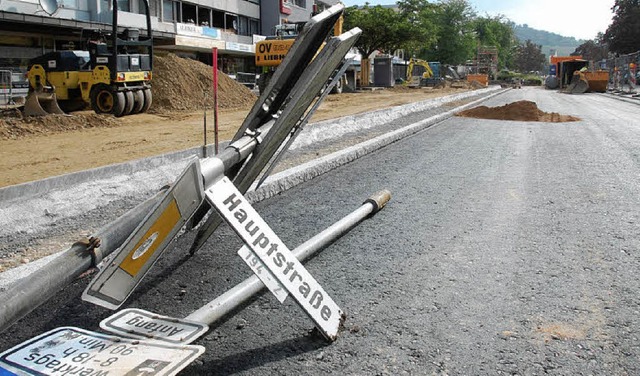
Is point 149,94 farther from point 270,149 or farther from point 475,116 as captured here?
point 270,149

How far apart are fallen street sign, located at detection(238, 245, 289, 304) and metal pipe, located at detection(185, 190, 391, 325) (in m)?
0.40

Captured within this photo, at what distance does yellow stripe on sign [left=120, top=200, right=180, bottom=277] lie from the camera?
2504 millimetres

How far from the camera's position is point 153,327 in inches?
107

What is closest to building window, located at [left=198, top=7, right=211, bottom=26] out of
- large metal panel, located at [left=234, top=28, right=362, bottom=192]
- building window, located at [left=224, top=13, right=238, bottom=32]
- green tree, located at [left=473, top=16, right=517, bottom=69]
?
building window, located at [left=224, top=13, right=238, bottom=32]

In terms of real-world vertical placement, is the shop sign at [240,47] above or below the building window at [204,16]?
below

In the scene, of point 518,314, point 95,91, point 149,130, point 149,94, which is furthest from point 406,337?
point 149,94

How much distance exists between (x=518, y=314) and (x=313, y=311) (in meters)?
1.28

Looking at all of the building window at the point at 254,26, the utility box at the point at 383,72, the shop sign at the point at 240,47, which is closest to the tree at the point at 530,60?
the utility box at the point at 383,72

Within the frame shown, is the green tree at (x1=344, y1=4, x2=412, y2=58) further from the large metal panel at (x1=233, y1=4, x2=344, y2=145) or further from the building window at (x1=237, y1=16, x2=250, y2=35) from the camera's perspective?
the large metal panel at (x1=233, y1=4, x2=344, y2=145)

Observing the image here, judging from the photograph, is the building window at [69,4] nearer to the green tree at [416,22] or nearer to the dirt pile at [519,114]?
the dirt pile at [519,114]

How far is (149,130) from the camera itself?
542 inches

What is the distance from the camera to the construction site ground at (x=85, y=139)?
29.0 feet

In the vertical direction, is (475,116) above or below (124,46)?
below

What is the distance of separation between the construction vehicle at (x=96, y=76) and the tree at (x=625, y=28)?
72.7 meters
